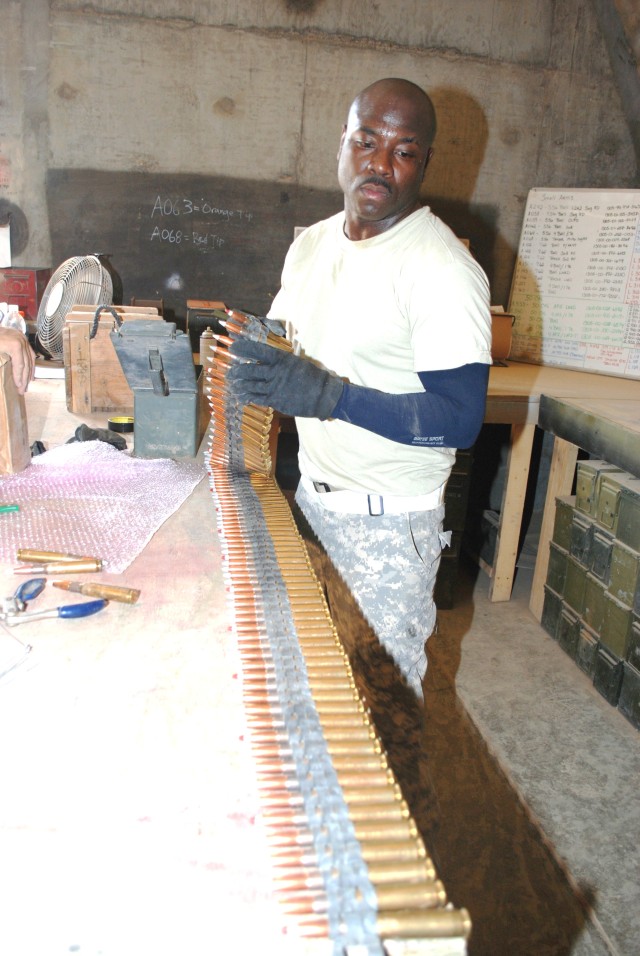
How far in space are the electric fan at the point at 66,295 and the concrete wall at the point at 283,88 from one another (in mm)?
1800

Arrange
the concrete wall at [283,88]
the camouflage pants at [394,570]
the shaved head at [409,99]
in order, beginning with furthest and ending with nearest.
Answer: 1. the concrete wall at [283,88]
2. the camouflage pants at [394,570]
3. the shaved head at [409,99]

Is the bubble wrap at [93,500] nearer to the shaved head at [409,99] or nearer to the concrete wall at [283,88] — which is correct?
the shaved head at [409,99]

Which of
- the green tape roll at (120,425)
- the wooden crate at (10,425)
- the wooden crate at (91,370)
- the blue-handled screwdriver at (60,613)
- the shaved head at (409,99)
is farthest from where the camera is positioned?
the wooden crate at (91,370)

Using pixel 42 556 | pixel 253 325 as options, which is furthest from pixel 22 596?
pixel 253 325

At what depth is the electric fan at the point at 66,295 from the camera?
3.74m

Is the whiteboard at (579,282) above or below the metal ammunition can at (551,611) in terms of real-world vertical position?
above

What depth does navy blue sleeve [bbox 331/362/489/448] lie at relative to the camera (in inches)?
70.5

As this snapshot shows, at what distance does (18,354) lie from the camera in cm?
218

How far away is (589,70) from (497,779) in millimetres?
5095

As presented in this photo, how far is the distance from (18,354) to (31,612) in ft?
3.37

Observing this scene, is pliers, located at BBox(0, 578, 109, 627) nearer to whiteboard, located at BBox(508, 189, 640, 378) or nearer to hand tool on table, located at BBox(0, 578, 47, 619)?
hand tool on table, located at BBox(0, 578, 47, 619)

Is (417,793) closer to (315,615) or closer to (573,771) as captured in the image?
(315,615)

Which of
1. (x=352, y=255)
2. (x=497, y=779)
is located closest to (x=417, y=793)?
(x=497, y=779)

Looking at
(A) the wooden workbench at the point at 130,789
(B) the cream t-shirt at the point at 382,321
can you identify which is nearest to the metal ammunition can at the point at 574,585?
(B) the cream t-shirt at the point at 382,321
